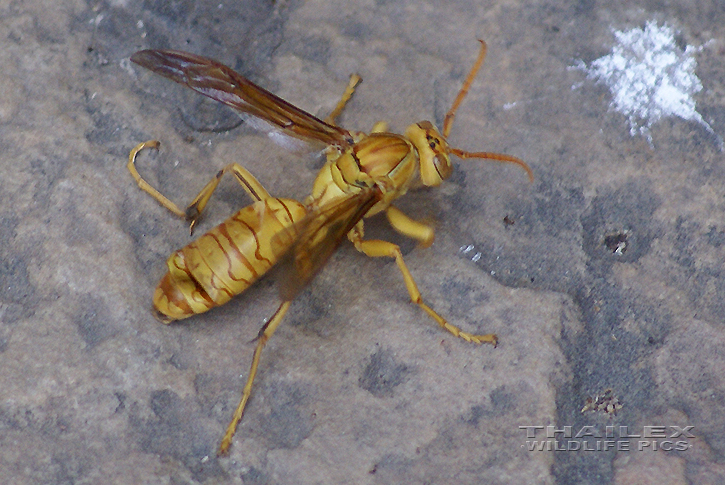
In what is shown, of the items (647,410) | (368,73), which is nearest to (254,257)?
(368,73)

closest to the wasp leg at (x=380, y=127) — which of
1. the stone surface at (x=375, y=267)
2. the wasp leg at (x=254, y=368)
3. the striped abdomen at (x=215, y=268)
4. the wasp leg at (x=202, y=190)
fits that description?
the stone surface at (x=375, y=267)

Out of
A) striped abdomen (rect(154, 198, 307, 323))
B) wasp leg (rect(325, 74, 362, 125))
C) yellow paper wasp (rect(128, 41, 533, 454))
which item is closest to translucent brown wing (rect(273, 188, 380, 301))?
yellow paper wasp (rect(128, 41, 533, 454))

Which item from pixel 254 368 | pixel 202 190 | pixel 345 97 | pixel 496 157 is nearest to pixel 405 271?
pixel 496 157

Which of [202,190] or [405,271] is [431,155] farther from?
[202,190]

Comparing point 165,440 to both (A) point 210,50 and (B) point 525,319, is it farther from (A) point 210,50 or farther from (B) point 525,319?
(A) point 210,50

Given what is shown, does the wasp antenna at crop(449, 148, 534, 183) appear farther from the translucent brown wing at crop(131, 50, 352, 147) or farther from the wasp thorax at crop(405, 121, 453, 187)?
the translucent brown wing at crop(131, 50, 352, 147)

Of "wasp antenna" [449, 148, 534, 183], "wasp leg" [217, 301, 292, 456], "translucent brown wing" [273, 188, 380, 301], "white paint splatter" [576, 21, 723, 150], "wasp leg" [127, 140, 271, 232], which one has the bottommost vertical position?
"wasp leg" [217, 301, 292, 456]

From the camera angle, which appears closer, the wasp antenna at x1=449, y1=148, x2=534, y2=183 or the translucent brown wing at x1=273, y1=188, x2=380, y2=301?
the translucent brown wing at x1=273, y1=188, x2=380, y2=301
